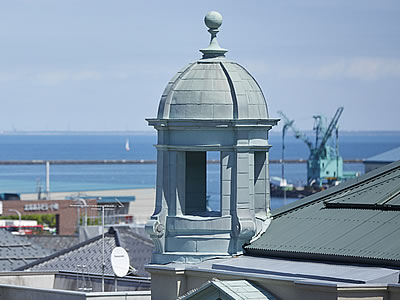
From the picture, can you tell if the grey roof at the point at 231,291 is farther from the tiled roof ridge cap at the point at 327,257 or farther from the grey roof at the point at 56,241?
the grey roof at the point at 56,241

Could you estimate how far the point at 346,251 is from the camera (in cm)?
2070

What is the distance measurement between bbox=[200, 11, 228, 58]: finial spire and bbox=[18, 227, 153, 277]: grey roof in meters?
12.2

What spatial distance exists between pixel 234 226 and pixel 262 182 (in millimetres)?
1274

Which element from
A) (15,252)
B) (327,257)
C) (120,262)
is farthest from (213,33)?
(15,252)

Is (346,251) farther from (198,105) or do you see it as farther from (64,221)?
(64,221)

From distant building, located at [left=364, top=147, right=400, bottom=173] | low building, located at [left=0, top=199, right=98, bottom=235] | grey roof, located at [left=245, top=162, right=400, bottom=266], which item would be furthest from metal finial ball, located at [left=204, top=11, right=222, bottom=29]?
distant building, located at [left=364, top=147, right=400, bottom=173]

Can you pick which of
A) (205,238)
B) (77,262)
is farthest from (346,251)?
(77,262)

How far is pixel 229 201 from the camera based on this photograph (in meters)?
22.9

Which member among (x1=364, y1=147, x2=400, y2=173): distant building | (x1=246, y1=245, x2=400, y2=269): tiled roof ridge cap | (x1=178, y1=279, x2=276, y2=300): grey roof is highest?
(x1=364, y1=147, x2=400, y2=173): distant building

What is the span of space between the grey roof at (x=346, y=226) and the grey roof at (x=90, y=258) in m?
12.2

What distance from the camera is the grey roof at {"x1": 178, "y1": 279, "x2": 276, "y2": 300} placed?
2047 cm

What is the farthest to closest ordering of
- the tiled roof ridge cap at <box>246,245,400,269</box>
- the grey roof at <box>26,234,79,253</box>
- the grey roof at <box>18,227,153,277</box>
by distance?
the grey roof at <box>26,234,79,253</box>, the grey roof at <box>18,227,153,277</box>, the tiled roof ridge cap at <box>246,245,400,269</box>

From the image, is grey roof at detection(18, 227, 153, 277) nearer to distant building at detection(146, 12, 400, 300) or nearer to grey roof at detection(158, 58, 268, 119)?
distant building at detection(146, 12, 400, 300)

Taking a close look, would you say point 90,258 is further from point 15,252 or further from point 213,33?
point 213,33
